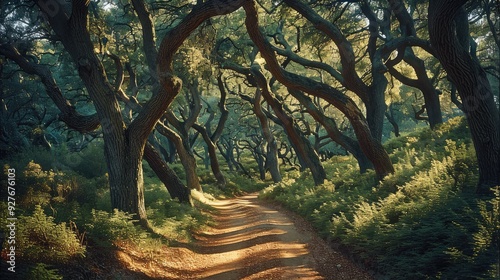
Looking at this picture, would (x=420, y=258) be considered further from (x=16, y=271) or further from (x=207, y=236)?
(x=207, y=236)

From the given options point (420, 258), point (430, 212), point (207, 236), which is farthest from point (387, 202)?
point (207, 236)

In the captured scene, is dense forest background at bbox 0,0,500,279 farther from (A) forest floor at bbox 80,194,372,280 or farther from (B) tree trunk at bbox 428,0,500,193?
(A) forest floor at bbox 80,194,372,280

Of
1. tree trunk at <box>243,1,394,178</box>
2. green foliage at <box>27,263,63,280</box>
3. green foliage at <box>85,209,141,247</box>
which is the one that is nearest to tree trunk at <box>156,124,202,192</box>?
tree trunk at <box>243,1,394,178</box>

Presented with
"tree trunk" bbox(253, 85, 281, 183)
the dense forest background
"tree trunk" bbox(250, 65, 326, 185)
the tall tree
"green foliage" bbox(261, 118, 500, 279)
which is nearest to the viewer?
"green foliage" bbox(261, 118, 500, 279)

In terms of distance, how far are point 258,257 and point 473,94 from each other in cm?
590

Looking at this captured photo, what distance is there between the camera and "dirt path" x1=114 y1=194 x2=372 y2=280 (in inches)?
279

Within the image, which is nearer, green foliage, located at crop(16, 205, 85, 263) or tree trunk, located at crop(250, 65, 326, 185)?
green foliage, located at crop(16, 205, 85, 263)

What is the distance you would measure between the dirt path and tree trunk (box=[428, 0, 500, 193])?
326 centimetres

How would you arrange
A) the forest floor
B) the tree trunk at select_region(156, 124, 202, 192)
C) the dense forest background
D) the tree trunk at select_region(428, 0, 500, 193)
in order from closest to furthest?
the dense forest background < the tree trunk at select_region(428, 0, 500, 193) < the forest floor < the tree trunk at select_region(156, 124, 202, 192)

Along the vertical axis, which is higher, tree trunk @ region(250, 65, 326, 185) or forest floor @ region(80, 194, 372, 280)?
tree trunk @ region(250, 65, 326, 185)

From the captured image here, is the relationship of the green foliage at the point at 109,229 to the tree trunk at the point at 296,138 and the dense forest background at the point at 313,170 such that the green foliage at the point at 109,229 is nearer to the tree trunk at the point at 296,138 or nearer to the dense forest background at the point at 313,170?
the dense forest background at the point at 313,170

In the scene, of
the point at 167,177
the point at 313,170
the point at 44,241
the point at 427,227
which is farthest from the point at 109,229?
the point at 313,170

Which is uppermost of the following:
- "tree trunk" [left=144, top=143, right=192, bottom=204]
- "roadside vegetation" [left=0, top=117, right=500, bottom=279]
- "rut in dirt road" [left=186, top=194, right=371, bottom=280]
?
"tree trunk" [left=144, top=143, right=192, bottom=204]

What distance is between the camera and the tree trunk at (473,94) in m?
6.73
